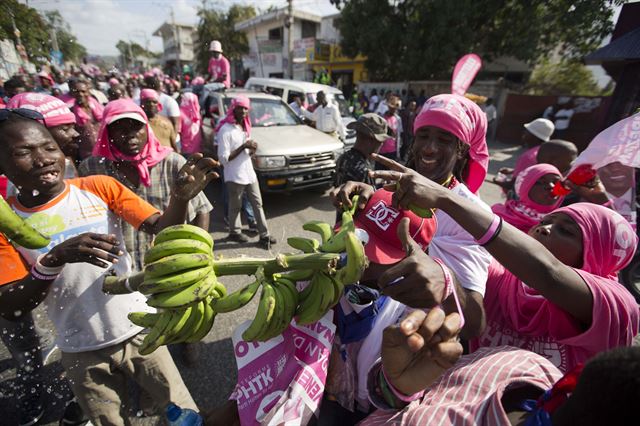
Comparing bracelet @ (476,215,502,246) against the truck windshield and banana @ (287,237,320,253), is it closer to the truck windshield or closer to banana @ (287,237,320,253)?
banana @ (287,237,320,253)

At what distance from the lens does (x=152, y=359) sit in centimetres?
173

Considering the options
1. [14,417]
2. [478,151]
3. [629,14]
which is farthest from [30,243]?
[629,14]

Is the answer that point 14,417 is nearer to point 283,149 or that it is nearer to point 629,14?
point 283,149

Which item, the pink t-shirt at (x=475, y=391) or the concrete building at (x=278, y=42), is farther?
the concrete building at (x=278, y=42)

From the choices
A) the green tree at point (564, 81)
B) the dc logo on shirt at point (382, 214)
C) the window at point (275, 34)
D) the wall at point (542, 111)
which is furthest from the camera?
the window at point (275, 34)

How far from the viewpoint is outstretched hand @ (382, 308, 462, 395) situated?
817 millimetres

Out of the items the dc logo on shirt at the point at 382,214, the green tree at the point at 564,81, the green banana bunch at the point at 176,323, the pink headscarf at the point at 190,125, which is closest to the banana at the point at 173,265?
the green banana bunch at the point at 176,323

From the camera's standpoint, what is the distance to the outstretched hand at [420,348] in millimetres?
817

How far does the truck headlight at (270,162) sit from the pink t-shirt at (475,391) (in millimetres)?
4493

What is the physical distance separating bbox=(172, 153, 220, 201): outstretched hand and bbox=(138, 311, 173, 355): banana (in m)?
0.69

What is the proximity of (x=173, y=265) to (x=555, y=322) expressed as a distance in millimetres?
1613

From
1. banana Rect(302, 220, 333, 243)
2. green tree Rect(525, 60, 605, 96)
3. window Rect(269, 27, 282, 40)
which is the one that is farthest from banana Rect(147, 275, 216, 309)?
window Rect(269, 27, 282, 40)

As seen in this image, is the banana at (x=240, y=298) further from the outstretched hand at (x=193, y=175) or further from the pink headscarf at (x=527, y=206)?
the pink headscarf at (x=527, y=206)

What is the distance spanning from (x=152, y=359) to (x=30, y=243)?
3.18 feet
